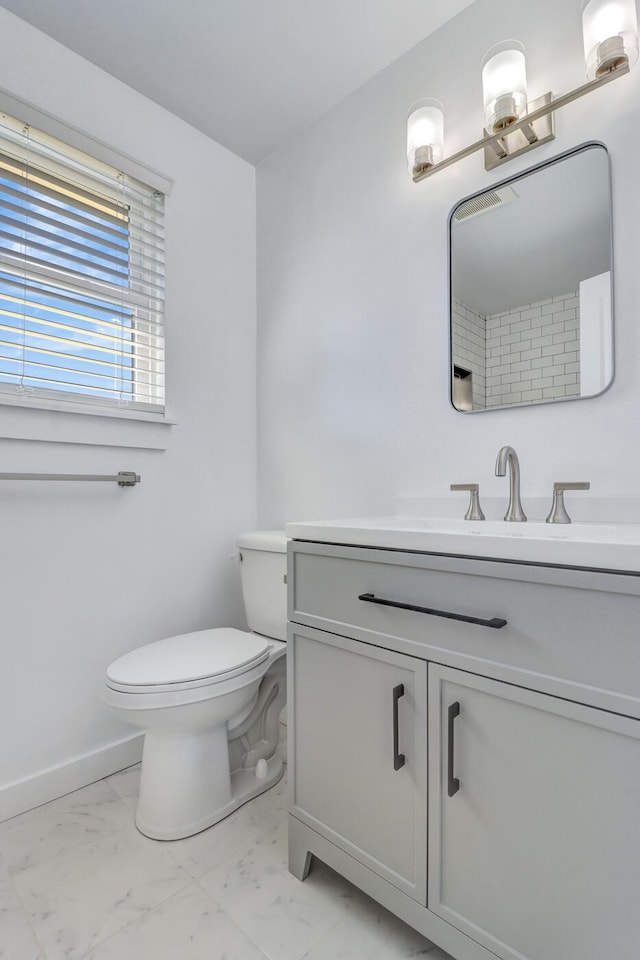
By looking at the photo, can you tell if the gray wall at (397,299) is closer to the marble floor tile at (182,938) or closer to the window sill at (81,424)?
the window sill at (81,424)

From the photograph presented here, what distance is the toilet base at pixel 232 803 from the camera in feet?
4.33

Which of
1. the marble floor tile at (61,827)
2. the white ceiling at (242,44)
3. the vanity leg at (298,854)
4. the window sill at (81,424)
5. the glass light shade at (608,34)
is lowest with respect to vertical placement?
the marble floor tile at (61,827)

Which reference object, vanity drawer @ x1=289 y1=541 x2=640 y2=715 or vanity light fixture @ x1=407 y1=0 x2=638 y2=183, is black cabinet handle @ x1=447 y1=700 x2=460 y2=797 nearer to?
vanity drawer @ x1=289 y1=541 x2=640 y2=715

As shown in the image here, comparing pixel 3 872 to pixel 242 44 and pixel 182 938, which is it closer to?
pixel 182 938

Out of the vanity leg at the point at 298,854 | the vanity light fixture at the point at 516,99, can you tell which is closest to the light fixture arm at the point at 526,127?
the vanity light fixture at the point at 516,99

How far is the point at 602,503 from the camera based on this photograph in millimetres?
1176

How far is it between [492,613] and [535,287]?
3.05ft

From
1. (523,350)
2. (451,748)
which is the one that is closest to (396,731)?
(451,748)

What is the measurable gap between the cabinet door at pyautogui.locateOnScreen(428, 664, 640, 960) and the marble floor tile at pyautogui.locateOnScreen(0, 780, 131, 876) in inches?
37.3

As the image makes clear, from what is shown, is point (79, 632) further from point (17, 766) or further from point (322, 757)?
point (322, 757)

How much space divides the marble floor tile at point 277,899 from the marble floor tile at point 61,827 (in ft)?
1.25

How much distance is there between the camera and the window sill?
144 centimetres

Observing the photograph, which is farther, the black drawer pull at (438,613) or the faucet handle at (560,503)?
the faucet handle at (560,503)

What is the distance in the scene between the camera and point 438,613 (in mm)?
886
